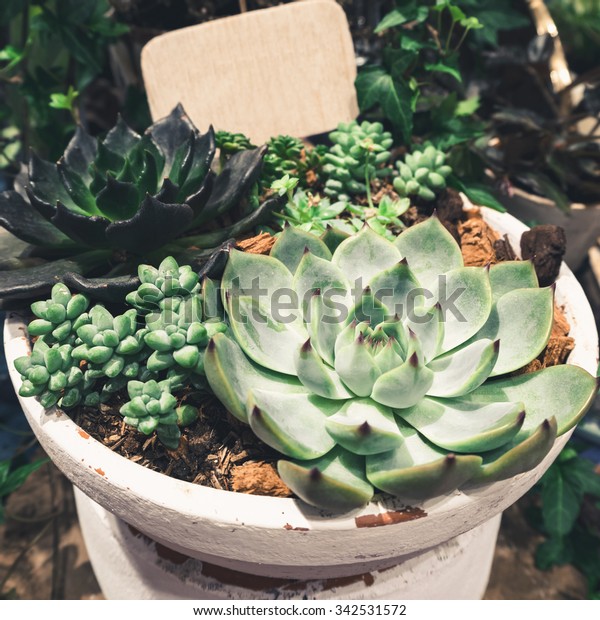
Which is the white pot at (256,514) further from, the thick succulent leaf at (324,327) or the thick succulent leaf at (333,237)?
the thick succulent leaf at (333,237)

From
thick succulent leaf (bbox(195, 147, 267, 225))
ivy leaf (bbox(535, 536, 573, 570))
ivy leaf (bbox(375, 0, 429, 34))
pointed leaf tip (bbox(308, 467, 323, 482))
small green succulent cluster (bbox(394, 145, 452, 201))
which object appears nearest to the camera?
pointed leaf tip (bbox(308, 467, 323, 482))

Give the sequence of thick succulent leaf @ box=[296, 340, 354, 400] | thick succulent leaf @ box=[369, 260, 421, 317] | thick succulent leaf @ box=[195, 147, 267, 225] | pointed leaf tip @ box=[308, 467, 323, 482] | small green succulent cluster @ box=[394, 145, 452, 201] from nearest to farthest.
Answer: pointed leaf tip @ box=[308, 467, 323, 482] → thick succulent leaf @ box=[296, 340, 354, 400] → thick succulent leaf @ box=[369, 260, 421, 317] → thick succulent leaf @ box=[195, 147, 267, 225] → small green succulent cluster @ box=[394, 145, 452, 201]

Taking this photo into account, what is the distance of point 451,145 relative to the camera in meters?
1.14

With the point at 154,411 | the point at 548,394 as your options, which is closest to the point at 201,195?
the point at 154,411

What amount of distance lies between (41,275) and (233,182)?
11.6 inches

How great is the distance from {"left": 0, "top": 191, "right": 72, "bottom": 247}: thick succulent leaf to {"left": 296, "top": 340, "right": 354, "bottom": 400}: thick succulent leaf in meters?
0.41

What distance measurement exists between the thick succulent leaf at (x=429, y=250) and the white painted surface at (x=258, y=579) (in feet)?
1.31

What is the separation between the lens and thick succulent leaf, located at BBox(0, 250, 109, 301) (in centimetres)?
77

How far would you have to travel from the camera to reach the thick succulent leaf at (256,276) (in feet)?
2.51

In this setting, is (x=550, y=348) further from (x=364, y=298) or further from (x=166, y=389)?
(x=166, y=389)

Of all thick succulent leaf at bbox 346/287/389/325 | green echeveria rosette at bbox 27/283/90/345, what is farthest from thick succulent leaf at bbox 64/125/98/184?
thick succulent leaf at bbox 346/287/389/325

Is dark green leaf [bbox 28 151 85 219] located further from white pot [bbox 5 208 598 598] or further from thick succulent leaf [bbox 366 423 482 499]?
thick succulent leaf [bbox 366 423 482 499]

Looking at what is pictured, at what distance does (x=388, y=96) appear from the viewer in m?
1.08
